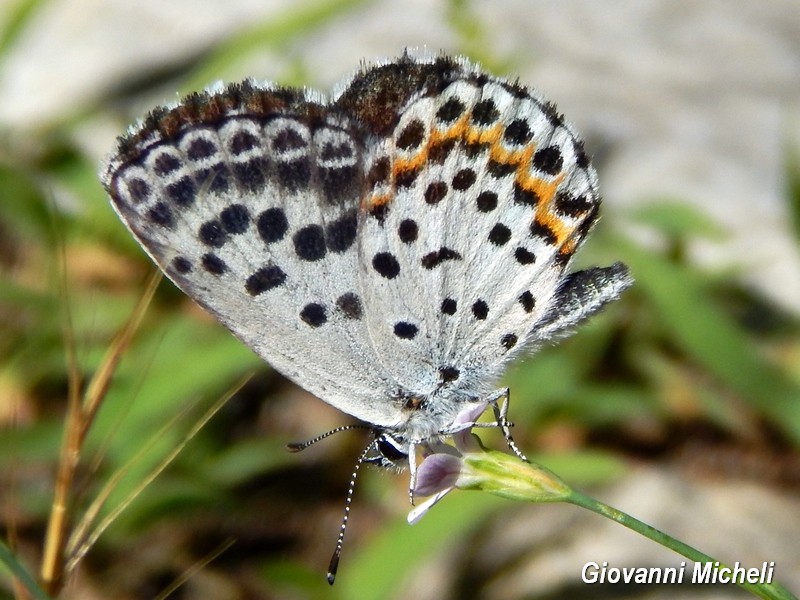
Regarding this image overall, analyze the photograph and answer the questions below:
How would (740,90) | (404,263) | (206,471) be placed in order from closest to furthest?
(404,263) < (206,471) < (740,90)

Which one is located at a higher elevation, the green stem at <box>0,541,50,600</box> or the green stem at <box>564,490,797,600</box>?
the green stem at <box>564,490,797,600</box>

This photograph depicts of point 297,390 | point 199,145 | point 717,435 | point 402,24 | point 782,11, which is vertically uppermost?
point 782,11

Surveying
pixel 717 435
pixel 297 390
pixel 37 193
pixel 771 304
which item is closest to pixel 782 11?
pixel 771 304

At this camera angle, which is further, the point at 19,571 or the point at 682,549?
the point at 682,549

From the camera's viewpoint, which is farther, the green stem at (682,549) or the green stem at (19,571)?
Result: the green stem at (682,549)

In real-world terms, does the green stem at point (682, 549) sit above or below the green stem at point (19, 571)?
above

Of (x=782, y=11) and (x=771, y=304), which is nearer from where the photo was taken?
(x=771, y=304)

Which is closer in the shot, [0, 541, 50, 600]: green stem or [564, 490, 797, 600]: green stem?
[0, 541, 50, 600]: green stem

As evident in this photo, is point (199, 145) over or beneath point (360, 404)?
over

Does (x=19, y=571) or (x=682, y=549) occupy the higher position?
(x=682, y=549)

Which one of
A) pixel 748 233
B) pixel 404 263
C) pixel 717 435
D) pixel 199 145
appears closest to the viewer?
pixel 199 145

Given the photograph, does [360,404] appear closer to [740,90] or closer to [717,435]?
[717,435]
